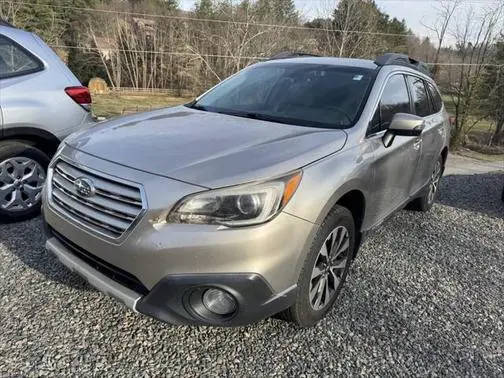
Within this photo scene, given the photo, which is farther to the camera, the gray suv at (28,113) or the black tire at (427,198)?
the black tire at (427,198)

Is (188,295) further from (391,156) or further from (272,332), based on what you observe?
(391,156)

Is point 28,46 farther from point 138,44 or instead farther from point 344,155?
point 138,44

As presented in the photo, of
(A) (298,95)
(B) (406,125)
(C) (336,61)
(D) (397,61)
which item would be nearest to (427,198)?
(D) (397,61)

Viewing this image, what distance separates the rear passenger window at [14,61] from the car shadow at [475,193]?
205 inches

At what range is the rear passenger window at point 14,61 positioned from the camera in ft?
12.3

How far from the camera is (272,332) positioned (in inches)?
103

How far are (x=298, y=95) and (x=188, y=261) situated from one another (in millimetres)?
1843

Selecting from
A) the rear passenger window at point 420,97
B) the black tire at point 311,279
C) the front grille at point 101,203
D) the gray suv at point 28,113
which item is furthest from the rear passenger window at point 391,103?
the gray suv at point 28,113

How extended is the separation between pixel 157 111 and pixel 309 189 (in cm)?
175

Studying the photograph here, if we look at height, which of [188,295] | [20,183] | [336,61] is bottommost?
[20,183]

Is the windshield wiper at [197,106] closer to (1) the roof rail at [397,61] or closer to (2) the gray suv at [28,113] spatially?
(2) the gray suv at [28,113]

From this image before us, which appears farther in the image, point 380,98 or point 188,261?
point 380,98

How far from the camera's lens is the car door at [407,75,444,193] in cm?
410

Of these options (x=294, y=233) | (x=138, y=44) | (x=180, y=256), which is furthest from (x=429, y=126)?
(x=138, y=44)
